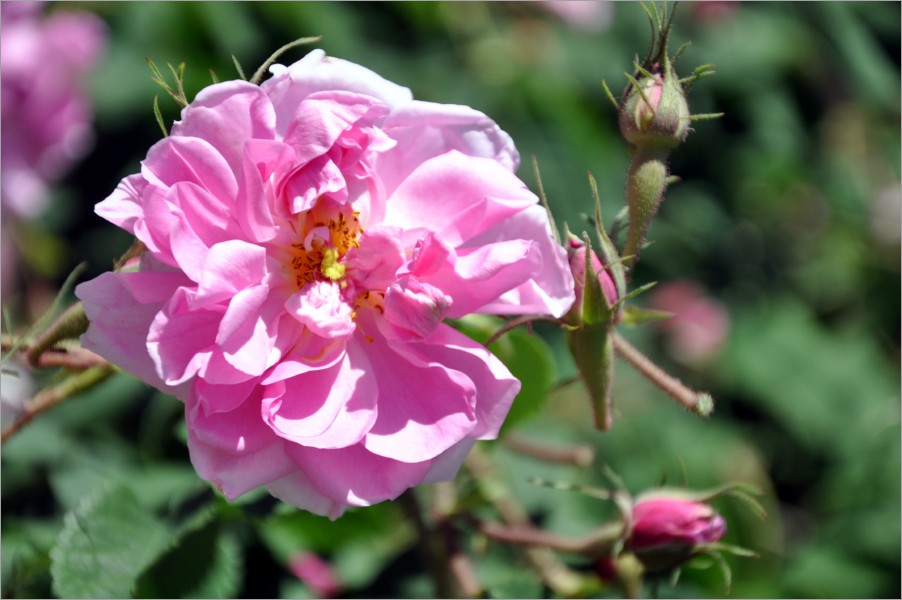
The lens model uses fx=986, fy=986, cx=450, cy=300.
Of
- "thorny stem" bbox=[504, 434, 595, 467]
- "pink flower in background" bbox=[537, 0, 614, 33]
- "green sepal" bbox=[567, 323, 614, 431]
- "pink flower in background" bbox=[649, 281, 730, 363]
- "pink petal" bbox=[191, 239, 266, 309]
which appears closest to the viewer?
"pink petal" bbox=[191, 239, 266, 309]

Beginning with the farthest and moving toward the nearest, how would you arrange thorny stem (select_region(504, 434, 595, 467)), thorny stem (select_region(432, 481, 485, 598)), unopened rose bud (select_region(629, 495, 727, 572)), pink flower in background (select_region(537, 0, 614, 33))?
pink flower in background (select_region(537, 0, 614, 33)) < thorny stem (select_region(504, 434, 595, 467)) < thorny stem (select_region(432, 481, 485, 598)) < unopened rose bud (select_region(629, 495, 727, 572))

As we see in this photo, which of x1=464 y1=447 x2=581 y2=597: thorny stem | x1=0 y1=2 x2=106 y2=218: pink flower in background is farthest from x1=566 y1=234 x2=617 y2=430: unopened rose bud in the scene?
x1=0 y1=2 x2=106 y2=218: pink flower in background

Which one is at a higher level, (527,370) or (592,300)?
(592,300)

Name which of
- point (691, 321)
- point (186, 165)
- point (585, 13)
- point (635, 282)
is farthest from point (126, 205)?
point (691, 321)

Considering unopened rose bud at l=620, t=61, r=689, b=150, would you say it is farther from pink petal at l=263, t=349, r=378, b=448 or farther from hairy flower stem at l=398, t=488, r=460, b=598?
hairy flower stem at l=398, t=488, r=460, b=598

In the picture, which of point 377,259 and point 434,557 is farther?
point 434,557

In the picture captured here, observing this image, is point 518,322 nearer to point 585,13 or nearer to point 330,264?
point 330,264
